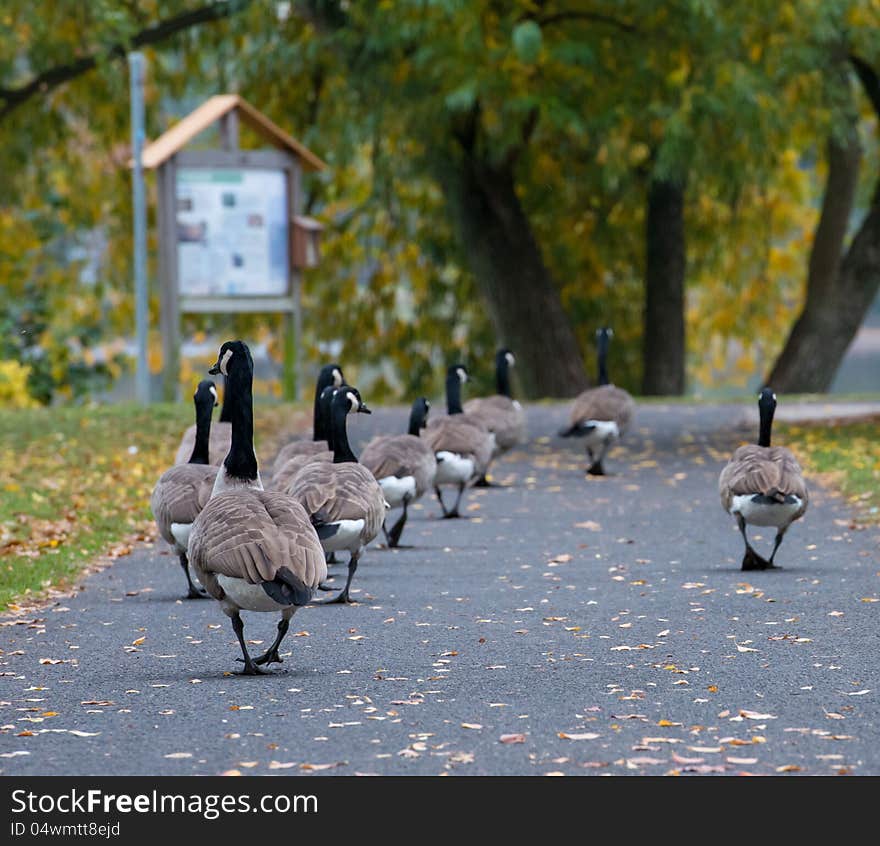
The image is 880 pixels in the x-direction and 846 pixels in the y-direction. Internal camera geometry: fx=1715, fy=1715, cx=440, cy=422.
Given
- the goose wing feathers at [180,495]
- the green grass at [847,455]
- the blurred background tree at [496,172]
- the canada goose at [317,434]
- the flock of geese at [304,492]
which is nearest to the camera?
the flock of geese at [304,492]

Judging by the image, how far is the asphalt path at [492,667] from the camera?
682 centimetres

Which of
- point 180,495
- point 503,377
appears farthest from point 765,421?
point 503,377

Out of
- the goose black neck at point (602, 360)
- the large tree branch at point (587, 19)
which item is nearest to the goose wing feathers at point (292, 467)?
the goose black neck at point (602, 360)

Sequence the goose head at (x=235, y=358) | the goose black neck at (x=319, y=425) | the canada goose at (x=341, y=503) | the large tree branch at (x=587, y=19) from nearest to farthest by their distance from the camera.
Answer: the goose head at (x=235, y=358)
the canada goose at (x=341, y=503)
the goose black neck at (x=319, y=425)
the large tree branch at (x=587, y=19)

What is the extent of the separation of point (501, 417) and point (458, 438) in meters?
2.51

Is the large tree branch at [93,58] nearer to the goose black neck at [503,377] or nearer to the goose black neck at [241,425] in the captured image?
the goose black neck at [503,377]

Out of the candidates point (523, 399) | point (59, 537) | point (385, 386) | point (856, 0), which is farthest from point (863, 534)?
point (385, 386)

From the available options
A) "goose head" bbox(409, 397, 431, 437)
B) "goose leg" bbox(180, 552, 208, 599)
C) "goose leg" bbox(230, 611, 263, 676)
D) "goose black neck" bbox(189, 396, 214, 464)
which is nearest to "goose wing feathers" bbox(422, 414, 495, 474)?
"goose head" bbox(409, 397, 431, 437)

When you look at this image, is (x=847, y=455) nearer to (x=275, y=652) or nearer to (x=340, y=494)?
(x=340, y=494)

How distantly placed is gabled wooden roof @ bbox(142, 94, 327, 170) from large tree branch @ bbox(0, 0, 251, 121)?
1.73m

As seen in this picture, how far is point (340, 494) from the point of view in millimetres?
10469

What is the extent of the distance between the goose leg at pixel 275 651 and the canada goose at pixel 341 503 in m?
1.53

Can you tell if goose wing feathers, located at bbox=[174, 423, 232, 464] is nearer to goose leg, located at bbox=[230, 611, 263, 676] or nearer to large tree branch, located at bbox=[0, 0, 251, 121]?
goose leg, located at bbox=[230, 611, 263, 676]

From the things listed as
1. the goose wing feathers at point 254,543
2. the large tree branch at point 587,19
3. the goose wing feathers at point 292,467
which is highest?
the large tree branch at point 587,19
